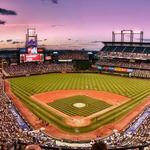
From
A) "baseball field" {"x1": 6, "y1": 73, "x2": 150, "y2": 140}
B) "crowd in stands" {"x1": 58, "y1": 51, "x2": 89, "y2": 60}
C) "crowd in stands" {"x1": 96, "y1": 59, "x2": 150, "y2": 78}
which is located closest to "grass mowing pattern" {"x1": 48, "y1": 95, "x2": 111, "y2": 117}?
"baseball field" {"x1": 6, "y1": 73, "x2": 150, "y2": 140}

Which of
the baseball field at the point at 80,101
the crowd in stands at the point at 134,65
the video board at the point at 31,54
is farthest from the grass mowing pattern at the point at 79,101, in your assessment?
the video board at the point at 31,54

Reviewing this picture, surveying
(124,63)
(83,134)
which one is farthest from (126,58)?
(83,134)

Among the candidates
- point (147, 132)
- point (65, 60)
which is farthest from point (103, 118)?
point (65, 60)

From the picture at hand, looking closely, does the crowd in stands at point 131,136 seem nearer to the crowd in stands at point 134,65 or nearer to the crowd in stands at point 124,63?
the crowd in stands at point 134,65

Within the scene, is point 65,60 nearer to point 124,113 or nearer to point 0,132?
point 124,113

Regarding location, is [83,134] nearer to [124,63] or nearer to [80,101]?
[80,101]

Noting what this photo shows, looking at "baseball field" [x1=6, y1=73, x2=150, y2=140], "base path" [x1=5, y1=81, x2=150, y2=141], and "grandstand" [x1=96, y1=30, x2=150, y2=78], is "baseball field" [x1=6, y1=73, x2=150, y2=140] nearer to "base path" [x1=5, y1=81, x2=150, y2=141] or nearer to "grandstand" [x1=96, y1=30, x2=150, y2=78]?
"base path" [x1=5, y1=81, x2=150, y2=141]

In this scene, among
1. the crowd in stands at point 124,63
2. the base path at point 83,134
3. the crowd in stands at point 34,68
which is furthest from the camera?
the crowd in stands at point 124,63
